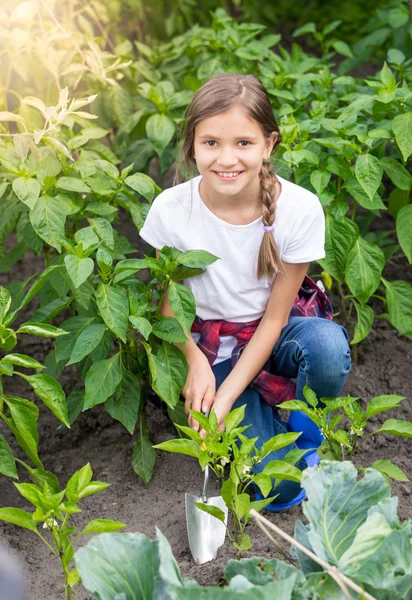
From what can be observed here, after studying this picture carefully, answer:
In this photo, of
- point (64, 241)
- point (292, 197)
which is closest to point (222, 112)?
point (292, 197)

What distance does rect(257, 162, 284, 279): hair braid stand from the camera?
242cm

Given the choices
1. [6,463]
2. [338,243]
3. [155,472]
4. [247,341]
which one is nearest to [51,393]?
[6,463]

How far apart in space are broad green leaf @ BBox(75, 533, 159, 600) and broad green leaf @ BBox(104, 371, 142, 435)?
73cm

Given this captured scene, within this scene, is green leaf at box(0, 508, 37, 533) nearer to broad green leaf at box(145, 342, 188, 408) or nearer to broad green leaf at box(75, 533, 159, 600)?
broad green leaf at box(75, 533, 159, 600)

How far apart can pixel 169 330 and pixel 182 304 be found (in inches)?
3.9

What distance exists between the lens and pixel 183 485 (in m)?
2.56

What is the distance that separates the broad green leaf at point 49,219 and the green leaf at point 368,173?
0.88 meters

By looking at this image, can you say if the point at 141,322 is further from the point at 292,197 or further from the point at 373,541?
the point at 373,541

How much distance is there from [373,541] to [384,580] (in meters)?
0.08

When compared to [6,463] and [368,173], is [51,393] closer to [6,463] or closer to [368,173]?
[6,463]

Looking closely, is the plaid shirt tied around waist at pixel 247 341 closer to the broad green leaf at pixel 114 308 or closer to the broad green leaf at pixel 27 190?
the broad green leaf at pixel 114 308

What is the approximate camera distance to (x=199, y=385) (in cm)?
246

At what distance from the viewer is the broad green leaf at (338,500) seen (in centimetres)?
Result: 171

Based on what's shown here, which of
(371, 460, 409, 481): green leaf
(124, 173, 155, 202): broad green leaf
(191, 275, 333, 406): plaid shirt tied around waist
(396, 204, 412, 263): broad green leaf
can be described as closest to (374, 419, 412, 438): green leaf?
(371, 460, 409, 481): green leaf
